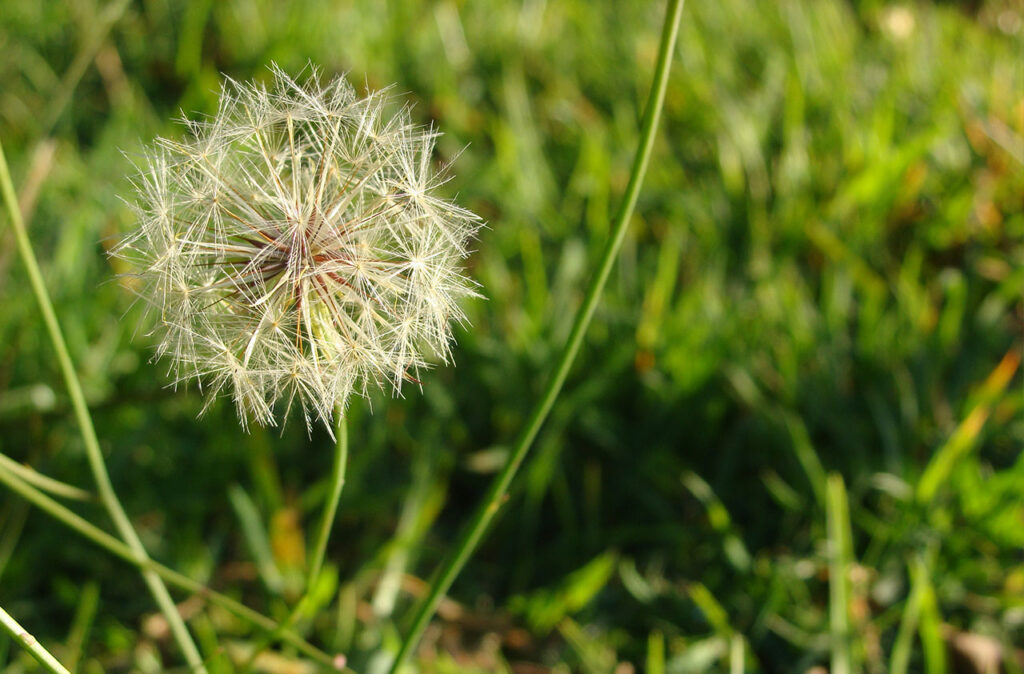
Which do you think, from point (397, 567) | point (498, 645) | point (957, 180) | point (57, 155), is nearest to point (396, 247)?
point (397, 567)

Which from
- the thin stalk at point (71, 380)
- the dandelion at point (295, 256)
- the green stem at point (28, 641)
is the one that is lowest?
the green stem at point (28, 641)

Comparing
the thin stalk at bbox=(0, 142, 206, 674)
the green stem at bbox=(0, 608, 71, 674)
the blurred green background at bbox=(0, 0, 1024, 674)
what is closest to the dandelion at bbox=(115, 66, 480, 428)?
the thin stalk at bbox=(0, 142, 206, 674)

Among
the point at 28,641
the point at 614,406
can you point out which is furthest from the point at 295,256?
the point at 614,406

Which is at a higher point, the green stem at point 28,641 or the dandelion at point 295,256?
the dandelion at point 295,256

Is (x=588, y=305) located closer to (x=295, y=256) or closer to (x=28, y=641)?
(x=295, y=256)

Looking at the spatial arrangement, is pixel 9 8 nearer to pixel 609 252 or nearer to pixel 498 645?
pixel 498 645

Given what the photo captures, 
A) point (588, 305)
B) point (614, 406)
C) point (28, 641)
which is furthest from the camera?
point (614, 406)

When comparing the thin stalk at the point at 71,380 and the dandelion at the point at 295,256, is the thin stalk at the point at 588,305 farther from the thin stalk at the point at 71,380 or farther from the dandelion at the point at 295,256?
the thin stalk at the point at 71,380

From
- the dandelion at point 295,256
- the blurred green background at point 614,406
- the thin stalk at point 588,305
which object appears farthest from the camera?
the blurred green background at point 614,406

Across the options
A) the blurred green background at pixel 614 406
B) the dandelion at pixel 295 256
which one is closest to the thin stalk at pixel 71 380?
the dandelion at pixel 295 256
